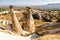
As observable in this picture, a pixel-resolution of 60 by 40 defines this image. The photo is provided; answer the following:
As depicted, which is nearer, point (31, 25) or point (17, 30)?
point (17, 30)

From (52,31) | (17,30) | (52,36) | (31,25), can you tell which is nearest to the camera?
(52,36)

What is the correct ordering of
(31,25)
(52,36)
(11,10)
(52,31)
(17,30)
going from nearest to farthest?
1. (52,36)
2. (52,31)
3. (17,30)
4. (11,10)
5. (31,25)

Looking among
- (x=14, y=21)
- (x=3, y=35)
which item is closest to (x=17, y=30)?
(x=14, y=21)

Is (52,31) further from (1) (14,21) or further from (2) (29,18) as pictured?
(2) (29,18)

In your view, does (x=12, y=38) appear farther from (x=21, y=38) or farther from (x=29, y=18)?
(x=29, y=18)

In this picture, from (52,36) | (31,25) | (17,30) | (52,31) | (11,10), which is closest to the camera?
(52,36)

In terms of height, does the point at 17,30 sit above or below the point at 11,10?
below

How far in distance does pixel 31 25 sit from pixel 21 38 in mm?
2374

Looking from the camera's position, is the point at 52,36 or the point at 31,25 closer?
the point at 52,36

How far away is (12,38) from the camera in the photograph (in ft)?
15.4

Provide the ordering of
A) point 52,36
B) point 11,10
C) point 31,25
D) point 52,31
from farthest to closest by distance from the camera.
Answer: point 31,25 → point 11,10 → point 52,31 → point 52,36

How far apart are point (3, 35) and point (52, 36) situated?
1.27 m

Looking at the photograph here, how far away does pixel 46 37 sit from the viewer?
15.0ft

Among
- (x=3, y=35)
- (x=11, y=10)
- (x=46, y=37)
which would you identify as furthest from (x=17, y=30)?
(x=46, y=37)
